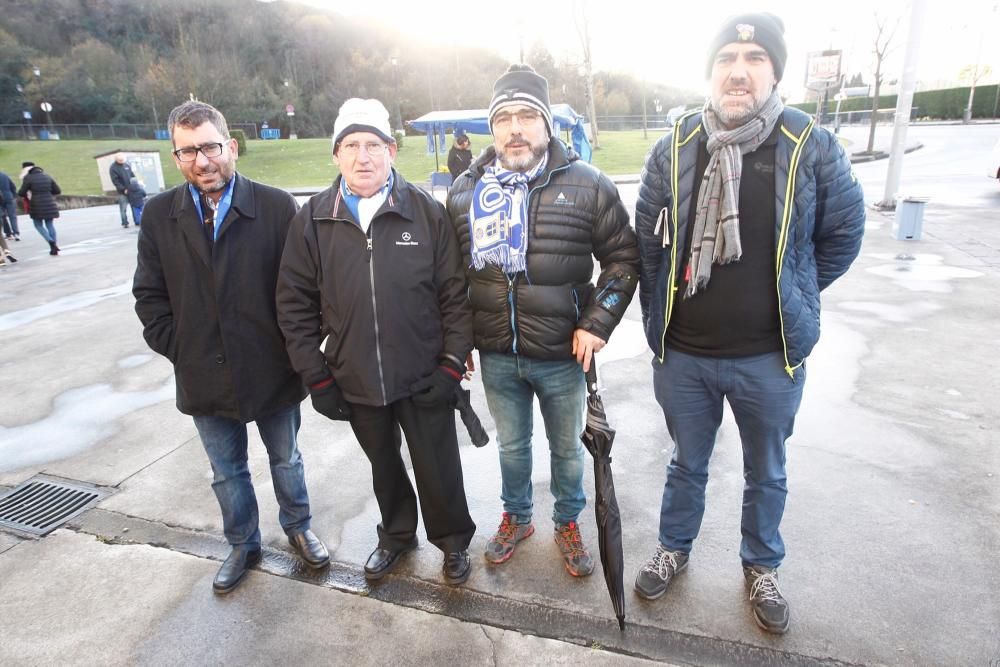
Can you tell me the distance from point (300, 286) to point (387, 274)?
38 cm

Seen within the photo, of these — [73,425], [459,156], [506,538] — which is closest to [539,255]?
[506,538]

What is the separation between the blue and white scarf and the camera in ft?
Answer: 7.82

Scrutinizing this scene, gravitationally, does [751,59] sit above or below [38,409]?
above

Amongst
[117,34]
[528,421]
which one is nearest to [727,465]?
[528,421]

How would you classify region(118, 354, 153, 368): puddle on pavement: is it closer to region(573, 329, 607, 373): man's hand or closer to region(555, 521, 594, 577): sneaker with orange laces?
region(555, 521, 594, 577): sneaker with orange laces

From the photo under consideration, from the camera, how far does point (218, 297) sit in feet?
8.11

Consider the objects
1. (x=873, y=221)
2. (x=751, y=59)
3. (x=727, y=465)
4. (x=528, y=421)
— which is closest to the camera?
(x=751, y=59)

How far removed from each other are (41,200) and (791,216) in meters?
13.5

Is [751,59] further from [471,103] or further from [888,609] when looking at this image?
[471,103]

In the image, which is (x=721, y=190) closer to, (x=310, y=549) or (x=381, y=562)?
(x=381, y=562)

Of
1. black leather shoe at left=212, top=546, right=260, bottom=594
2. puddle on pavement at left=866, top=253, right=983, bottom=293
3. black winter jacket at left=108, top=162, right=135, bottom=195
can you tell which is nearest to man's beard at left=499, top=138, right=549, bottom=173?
black leather shoe at left=212, top=546, right=260, bottom=594

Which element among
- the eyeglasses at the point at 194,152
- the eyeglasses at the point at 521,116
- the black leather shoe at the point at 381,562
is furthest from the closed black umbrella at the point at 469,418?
the eyeglasses at the point at 194,152

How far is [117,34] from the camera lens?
73.4m

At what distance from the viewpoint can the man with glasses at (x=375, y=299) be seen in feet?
7.75
